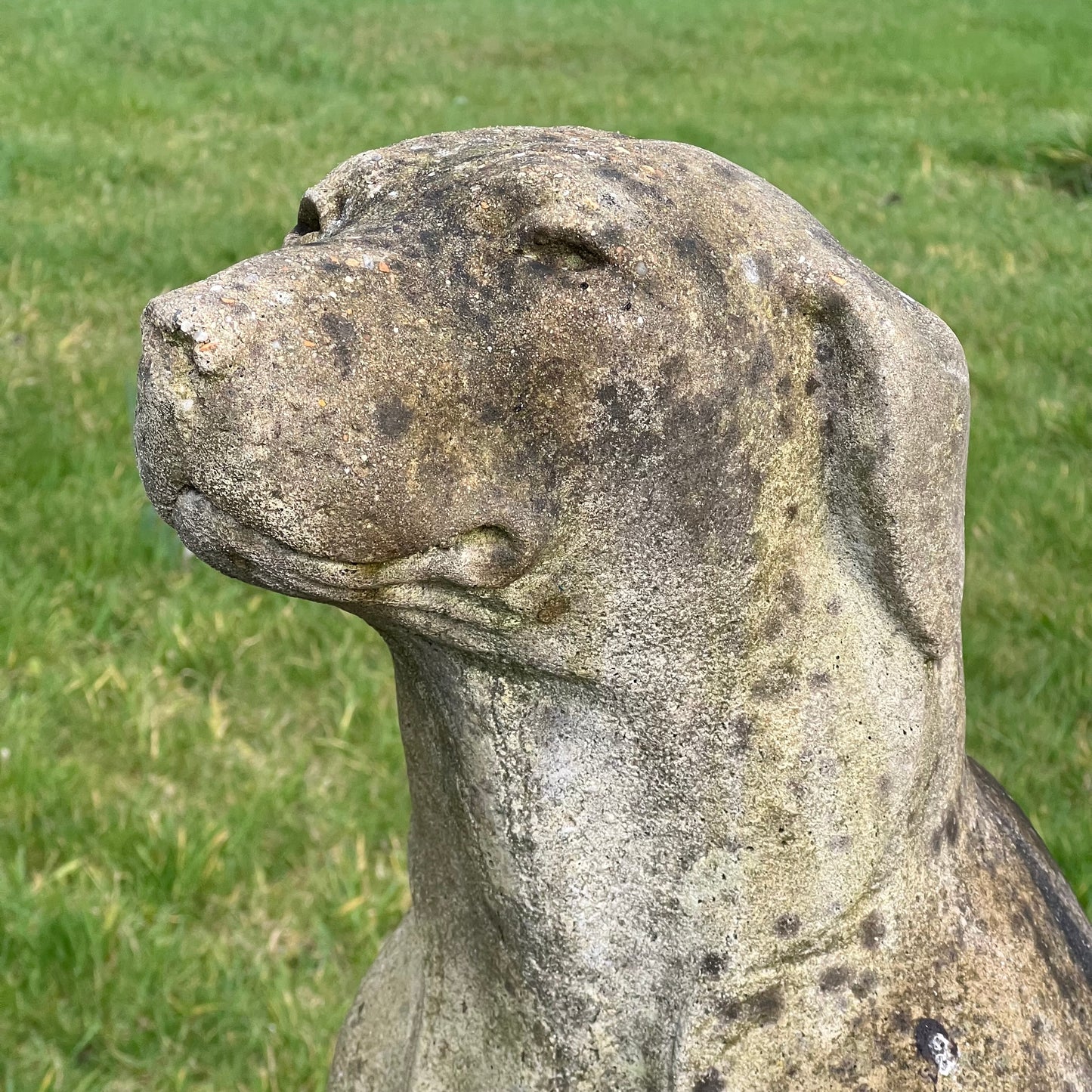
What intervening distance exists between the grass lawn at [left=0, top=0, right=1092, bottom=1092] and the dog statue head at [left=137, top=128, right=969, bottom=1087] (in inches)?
52.5

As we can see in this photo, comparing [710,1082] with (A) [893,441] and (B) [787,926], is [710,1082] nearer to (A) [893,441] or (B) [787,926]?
(B) [787,926]

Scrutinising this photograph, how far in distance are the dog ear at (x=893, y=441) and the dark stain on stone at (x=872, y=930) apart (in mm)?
203

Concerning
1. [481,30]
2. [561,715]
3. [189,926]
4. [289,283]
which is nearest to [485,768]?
[561,715]

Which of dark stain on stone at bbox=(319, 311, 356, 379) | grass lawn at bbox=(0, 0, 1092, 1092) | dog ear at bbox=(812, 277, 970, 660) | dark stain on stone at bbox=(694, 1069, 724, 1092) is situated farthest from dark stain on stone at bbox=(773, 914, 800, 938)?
grass lawn at bbox=(0, 0, 1092, 1092)

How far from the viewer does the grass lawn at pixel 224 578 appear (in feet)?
7.74

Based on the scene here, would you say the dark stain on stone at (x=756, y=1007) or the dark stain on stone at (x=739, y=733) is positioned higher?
the dark stain on stone at (x=739, y=733)

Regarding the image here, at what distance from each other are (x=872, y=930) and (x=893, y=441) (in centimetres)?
38

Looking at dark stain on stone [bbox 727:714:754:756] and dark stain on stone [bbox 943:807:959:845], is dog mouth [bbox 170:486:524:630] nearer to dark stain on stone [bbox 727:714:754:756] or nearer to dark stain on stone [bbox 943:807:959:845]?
dark stain on stone [bbox 727:714:754:756]

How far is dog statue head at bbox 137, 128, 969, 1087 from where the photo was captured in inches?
35.8

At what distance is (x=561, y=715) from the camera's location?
1051 millimetres

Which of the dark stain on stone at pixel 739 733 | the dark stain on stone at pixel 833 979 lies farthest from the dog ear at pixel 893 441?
the dark stain on stone at pixel 833 979

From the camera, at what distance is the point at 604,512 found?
98 cm

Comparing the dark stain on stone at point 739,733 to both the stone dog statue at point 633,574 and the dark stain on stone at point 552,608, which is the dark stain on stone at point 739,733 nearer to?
the stone dog statue at point 633,574

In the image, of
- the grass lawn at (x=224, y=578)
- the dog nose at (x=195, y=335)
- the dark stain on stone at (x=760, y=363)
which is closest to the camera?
the dog nose at (x=195, y=335)
